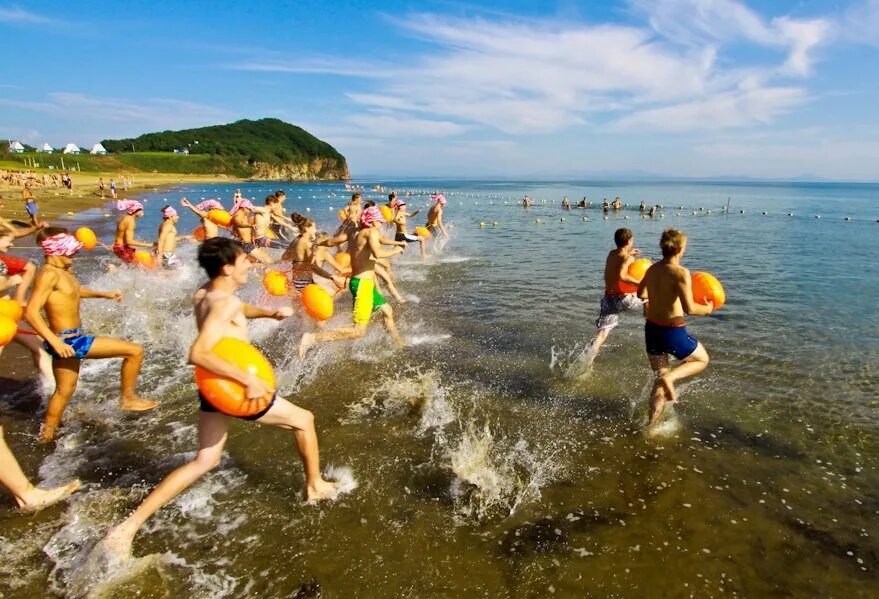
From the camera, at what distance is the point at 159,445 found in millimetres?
5242

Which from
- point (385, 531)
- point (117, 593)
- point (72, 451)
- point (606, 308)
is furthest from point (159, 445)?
point (606, 308)

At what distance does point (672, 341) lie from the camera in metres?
5.38

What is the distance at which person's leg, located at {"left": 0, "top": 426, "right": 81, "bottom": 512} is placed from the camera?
3896 millimetres

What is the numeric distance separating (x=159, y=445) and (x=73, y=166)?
343 ft

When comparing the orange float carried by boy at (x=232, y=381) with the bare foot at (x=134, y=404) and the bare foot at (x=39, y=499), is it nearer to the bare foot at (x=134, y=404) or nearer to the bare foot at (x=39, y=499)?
the bare foot at (x=39, y=499)

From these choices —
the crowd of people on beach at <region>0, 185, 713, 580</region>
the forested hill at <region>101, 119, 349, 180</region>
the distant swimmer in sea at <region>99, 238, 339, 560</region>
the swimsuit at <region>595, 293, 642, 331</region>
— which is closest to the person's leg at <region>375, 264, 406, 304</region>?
the crowd of people on beach at <region>0, 185, 713, 580</region>

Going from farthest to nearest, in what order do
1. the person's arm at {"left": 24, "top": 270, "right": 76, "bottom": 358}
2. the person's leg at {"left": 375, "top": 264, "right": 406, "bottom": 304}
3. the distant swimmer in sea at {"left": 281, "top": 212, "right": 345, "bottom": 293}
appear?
the person's leg at {"left": 375, "top": 264, "right": 406, "bottom": 304}
the distant swimmer in sea at {"left": 281, "top": 212, "right": 345, "bottom": 293}
the person's arm at {"left": 24, "top": 270, "right": 76, "bottom": 358}

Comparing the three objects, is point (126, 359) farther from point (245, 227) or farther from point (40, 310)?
point (245, 227)

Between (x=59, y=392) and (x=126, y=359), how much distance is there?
26.8 inches

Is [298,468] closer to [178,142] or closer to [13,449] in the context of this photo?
[13,449]

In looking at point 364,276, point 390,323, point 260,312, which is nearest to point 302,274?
point 364,276

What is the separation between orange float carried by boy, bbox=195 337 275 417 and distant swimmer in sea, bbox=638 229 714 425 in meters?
4.14

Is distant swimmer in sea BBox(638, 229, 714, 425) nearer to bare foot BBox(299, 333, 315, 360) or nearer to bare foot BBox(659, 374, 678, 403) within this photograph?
bare foot BBox(659, 374, 678, 403)

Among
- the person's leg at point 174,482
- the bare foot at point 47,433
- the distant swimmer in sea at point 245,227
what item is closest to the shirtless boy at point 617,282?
the person's leg at point 174,482
